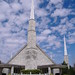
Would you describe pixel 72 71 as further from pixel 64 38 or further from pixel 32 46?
pixel 64 38

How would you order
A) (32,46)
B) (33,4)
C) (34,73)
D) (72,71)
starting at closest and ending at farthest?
(72,71) < (34,73) < (32,46) < (33,4)

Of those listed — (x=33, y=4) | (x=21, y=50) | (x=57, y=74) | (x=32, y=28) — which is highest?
(x=33, y=4)

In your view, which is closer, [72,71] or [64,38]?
[72,71]

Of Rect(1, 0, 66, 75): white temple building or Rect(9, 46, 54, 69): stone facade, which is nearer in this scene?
Rect(1, 0, 66, 75): white temple building

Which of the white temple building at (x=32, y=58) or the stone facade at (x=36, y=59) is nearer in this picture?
the white temple building at (x=32, y=58)

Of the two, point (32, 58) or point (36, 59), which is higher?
point (32, 58)

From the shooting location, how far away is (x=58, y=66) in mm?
41469

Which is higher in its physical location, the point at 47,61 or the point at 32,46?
the point at 32,46

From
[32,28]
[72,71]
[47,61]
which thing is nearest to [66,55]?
[47,61]

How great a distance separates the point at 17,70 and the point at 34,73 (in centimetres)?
1212

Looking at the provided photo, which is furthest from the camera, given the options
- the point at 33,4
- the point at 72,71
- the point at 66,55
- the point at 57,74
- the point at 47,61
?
the point at 66,55

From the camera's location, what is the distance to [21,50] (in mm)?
46219

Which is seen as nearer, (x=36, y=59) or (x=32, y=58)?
(x=32, y=58)

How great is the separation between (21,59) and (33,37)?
9.26m
